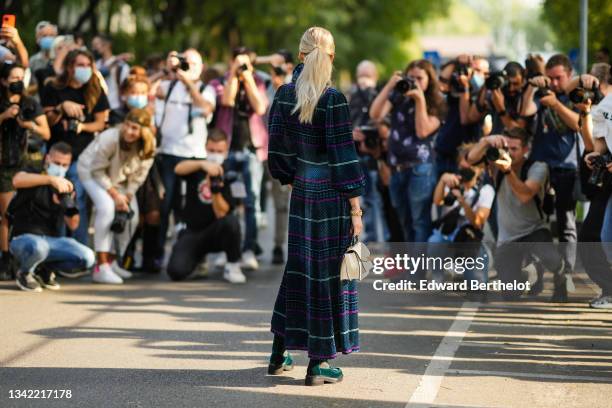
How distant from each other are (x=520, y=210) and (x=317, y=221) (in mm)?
3783

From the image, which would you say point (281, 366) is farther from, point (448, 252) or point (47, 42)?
point (47, 42)

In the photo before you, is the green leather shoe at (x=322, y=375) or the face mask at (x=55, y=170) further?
the face mask at (x=55, y=170)

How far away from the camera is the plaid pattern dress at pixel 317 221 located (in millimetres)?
7320

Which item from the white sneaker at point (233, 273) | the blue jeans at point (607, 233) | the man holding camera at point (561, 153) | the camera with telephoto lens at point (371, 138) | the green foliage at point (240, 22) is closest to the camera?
the blue jeans at point (607, 233)

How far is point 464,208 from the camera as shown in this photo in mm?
11125

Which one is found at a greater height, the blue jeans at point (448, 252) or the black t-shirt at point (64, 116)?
the black t-shirt at point (64, 116)

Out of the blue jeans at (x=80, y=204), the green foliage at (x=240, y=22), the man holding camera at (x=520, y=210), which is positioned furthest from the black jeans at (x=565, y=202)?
the green foliage at (x=240, y=22)

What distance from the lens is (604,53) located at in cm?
1200

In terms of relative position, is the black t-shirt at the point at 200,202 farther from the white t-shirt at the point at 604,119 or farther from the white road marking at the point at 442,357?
the white t-shirt at the point at 604,119

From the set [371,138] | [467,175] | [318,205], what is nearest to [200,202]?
[371,138]

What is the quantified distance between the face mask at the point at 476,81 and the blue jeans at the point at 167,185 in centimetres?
284

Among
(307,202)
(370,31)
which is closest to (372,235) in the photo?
(307,202)

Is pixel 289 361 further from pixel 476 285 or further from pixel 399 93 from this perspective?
pixel 399 93

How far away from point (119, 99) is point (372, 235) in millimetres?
3092
